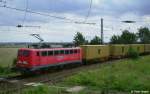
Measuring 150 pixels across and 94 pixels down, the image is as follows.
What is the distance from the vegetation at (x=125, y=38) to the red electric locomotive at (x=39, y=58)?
57394mm

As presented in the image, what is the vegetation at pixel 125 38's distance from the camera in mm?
92500

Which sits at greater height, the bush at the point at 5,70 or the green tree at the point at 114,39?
the green tree at the point at 114,39

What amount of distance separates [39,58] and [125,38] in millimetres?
70064

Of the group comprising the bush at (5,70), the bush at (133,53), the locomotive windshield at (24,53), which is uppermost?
the locomotive windshield at (24,53)

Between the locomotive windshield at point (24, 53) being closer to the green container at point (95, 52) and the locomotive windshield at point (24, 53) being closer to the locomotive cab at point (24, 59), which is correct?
the locomotive cab at point (24, 59)

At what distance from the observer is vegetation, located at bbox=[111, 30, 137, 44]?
92.5 meters

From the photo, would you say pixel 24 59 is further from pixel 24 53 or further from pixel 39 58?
pixel 39 58

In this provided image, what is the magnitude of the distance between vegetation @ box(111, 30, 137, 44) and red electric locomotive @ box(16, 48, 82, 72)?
→ 57394 millimetres

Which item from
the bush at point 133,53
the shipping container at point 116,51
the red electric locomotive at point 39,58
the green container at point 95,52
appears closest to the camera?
the red electric locomotive at point 39,58

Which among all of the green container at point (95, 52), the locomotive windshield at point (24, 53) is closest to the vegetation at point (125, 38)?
the green container at point (95, 52)

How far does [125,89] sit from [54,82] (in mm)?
6270

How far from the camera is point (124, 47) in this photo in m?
59.9

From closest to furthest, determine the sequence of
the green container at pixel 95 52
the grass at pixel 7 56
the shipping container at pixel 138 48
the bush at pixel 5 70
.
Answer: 1. the bush at pixel 5 70
2. the grass at pixel 7 56
3. the green container at pixel 95 52
4. the shipping container at pixel 138 48

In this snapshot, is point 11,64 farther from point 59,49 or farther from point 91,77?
point 91,77
